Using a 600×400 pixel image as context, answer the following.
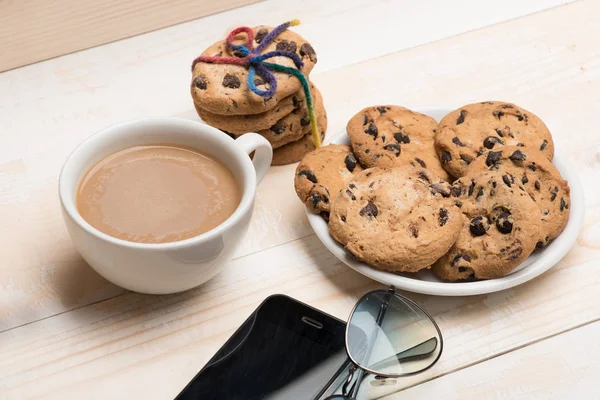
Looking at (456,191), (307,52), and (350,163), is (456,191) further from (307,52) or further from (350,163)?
(307,52)

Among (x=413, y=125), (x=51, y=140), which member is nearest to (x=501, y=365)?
(x=413, y=125)

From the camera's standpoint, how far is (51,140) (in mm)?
1195

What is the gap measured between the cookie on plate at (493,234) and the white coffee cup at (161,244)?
261mm

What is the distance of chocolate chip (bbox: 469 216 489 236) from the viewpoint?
0.92m

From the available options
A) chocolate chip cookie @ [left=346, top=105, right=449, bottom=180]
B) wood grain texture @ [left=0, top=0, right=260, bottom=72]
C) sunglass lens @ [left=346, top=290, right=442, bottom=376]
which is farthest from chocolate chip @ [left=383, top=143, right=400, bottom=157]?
wood grain texture @ [left=0, top=0, right=260, bottom=72]

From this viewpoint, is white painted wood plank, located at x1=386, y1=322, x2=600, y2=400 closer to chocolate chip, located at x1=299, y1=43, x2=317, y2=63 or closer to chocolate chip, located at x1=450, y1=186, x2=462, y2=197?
chocolate chip, located at x1=450, y1=186, x2=462, y2=197

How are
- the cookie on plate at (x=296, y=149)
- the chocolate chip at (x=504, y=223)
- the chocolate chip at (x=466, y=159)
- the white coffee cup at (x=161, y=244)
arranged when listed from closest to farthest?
1. the white coffee cup at (x=161, y=244)
2. the chocolate chip at (x=504, y=223)
3. the chocolate chip at (x=466, y=159)
4. the cookie on plate at (x=296, y=149)

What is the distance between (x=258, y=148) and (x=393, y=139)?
0.20 meters

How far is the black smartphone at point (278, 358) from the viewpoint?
2.83ft

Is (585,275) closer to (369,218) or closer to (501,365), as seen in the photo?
(501,365)

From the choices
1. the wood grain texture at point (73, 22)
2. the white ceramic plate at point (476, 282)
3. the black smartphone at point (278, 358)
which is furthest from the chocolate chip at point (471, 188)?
the wood grain texture at point (73, 22)

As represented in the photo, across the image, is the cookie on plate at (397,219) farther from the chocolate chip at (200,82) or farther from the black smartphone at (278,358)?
the chocolate chip at (200,82)

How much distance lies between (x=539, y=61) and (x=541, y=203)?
1.52 feet

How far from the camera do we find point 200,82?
1038 millimetres
